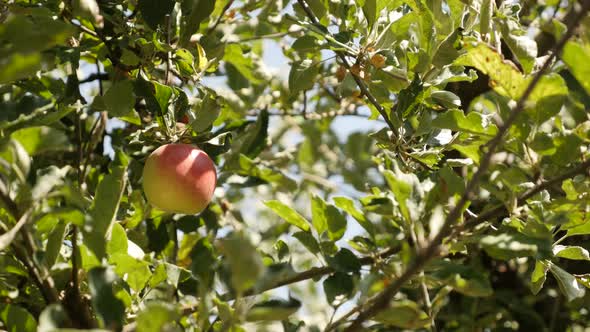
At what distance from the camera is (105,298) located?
36.4 inches

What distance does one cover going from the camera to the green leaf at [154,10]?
52.8 inches

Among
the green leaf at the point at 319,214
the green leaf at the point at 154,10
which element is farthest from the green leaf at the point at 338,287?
the green leaf at the point at 154,10

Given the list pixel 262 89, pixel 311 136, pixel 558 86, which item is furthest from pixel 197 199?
pixel 311 136

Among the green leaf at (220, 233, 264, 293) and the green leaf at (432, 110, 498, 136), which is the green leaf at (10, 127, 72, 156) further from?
the green leaf at (432, 110, 498, 136)

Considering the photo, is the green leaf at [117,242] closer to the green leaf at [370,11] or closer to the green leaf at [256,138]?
the green leaf at [256,138]

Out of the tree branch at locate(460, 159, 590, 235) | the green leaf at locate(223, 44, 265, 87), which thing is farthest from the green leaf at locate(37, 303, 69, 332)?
the green leaf at locate(223, 44, 265, 87)

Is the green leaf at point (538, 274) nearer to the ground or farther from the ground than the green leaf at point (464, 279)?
nearer to the ground

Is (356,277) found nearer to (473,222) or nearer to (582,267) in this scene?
(473,222)

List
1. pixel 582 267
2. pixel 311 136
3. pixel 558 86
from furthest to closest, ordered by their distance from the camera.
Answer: pixel 311 136 → pixel 582 267 → pixel 558 86

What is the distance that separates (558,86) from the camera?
0.97 m

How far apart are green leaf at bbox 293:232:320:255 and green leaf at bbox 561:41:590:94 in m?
0.45

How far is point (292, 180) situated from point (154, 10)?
74 centimetres

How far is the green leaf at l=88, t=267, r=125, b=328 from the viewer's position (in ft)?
2.97

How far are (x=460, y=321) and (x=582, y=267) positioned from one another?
1.47ft
